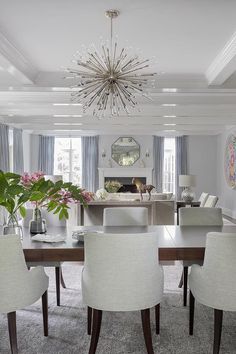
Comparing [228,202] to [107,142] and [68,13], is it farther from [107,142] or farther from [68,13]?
[68,13]

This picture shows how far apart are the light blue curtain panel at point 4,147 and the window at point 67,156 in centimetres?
314

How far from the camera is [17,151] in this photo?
29.5 feet

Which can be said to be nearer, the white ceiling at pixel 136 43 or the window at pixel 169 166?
the white ceiling at pixel 136 43

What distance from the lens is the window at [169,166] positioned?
11156 millimetres

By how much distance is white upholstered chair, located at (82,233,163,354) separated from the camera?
212 cm

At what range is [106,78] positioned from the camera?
10.6 ft

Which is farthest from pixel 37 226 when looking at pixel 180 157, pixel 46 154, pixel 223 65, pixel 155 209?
pixel 180 157

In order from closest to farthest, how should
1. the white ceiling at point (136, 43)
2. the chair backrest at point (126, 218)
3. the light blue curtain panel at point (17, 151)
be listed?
the white ceiling at point (136, 43) < the chair backrest at point (126, 218) < the light blue curtain panel at point (17, 151)

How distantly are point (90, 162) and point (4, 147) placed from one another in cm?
357

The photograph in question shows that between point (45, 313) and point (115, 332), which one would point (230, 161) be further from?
point (45, 313)

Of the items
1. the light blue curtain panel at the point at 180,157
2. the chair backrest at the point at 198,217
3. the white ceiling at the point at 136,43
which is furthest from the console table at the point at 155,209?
the light blue curtain panel at the point at 180,157

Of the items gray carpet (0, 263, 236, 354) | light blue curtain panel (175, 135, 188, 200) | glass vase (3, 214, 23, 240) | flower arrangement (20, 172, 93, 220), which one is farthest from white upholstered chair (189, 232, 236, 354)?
light blue curtain panel (175, 135, 188, 200)

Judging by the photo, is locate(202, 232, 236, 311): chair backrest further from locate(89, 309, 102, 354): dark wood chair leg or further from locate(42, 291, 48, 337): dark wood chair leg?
locate(42, 291, 48, 337): dark wood chair leg

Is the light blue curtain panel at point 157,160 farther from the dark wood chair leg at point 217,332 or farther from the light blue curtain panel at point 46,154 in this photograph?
the dark wood chair leg at point 217,332
